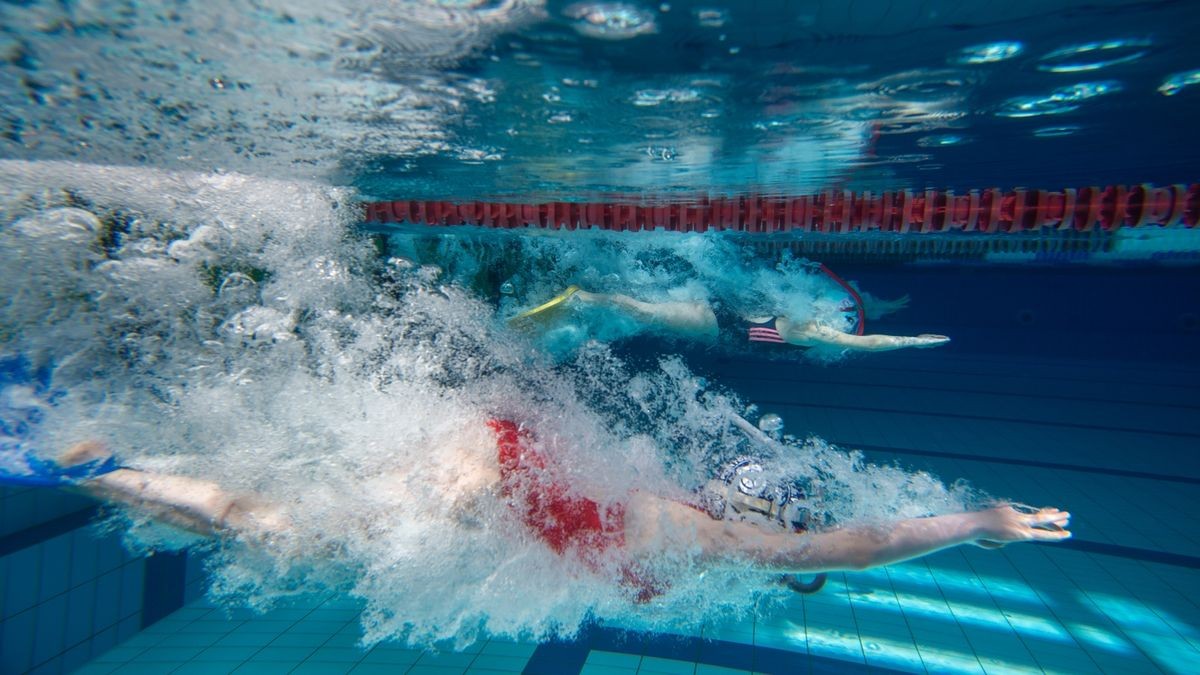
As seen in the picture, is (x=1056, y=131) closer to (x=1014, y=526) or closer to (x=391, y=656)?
(x=1014, y=526)

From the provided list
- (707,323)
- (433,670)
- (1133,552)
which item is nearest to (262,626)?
(433,670)

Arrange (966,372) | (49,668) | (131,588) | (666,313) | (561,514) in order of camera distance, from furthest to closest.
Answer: (966,372) → (666,313) → (131,588) → (49,668) → (561,514)

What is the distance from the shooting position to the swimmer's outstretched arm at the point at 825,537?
9.27 feet

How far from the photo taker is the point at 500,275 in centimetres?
661

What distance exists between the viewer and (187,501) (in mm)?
2928

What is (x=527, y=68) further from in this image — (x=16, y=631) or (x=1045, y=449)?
(x=1045, y=449)

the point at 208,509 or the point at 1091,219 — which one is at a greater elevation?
the point at 1091,219

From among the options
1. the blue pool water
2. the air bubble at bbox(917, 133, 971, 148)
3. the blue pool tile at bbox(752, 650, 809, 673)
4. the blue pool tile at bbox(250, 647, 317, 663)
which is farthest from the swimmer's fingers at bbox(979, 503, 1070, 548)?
the blue pool tile at bbox(250, 647, 317, 663)

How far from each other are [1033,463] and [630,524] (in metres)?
6.67

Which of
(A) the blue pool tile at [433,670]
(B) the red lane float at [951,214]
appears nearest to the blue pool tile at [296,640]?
(A) the blue pool tile at [433,670]

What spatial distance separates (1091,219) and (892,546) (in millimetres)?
2368

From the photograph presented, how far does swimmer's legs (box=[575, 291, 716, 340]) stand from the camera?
533 centimetres

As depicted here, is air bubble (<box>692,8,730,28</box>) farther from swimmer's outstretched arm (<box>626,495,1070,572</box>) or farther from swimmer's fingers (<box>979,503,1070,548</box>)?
swimmer's fingers (<box>979,503,1070,548</box>)

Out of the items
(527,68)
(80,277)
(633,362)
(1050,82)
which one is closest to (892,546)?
(1050,82)
